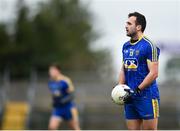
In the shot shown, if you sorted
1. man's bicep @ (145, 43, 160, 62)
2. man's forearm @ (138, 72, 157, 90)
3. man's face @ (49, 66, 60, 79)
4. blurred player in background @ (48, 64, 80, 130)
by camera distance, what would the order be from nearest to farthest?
man's forearm @ (138, 72, 157, 90), man's bicep @ (145, 43, 160, 62), man's face @ (49, 66, 60, 79), blurred player in background @ (48, 64, 80, 130)

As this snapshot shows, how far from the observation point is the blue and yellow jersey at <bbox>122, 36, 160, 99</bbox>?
32.1 ft

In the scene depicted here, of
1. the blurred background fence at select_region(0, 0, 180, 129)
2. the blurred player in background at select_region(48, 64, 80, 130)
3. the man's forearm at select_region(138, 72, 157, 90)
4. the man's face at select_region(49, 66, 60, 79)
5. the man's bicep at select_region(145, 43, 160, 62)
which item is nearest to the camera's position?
the man's forearm at select_region(138, 72, 157, 90)

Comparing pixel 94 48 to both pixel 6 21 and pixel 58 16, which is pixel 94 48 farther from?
pixel 6 21

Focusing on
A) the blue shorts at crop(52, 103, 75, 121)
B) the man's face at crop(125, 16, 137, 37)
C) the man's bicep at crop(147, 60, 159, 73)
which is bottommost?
the blue shorts at crop(52, 103, 75, 121)

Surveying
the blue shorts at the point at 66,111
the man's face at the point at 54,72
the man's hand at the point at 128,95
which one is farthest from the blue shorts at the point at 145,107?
the blue shorts at the point at 66,111

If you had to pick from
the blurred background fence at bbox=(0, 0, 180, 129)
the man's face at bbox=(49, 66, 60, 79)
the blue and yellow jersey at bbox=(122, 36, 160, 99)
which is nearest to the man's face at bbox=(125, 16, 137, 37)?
the blue and yellow jersey at bbox=(122, 36, 160, 99)

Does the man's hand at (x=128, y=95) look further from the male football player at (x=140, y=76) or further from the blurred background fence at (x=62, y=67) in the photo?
the blurred background fence at (x=62, y=67)

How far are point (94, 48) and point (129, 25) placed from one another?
1572 inches

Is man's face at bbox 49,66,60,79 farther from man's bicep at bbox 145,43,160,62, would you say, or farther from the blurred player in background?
man's bicep at bbox 145,43,160,62

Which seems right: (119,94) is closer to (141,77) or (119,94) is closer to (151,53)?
(141,77)

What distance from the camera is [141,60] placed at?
387 inches

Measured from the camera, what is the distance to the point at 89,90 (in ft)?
95.6

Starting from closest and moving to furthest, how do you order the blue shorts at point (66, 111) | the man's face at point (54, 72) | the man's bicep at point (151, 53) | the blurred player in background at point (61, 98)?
the man's bicep at point (151, 53) < the man's face at point (54, 72) < the blurred player in background at point (61, 98) < the blue shorts at point (66, 111)

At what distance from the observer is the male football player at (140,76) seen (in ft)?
32.0
